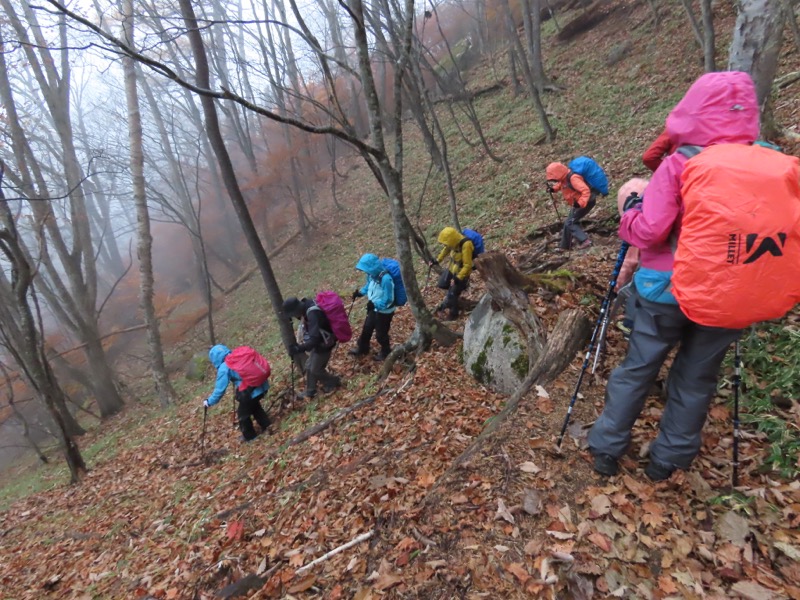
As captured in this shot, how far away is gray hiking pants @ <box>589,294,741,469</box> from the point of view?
2.59 meters

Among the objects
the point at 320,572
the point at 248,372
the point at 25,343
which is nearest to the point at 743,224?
the point at 320,572

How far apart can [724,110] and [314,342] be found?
221 inches

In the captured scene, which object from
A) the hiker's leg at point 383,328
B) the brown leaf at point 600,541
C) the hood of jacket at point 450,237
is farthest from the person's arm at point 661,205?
the hiker's leg at point 383,328

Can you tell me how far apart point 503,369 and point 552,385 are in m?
0.64

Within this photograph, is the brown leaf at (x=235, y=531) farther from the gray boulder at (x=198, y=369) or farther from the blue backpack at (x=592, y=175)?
the gray boulder at (x=198, y=369)

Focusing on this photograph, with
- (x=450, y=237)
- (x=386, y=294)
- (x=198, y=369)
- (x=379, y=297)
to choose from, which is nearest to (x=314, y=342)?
(x=379, y=297)

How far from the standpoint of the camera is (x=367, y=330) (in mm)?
7281

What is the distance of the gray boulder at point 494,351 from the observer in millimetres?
4383

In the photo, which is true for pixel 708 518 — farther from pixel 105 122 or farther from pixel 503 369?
pixel 105 122

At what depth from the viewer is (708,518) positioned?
8.40 feet

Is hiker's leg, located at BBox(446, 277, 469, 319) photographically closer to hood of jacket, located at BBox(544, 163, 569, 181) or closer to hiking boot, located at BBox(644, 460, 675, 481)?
hood of jacket, located at BBox(544, 163, 569, 181)

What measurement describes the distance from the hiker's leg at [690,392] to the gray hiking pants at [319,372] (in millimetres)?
4938

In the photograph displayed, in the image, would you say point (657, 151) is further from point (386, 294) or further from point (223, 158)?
point (223, 158)

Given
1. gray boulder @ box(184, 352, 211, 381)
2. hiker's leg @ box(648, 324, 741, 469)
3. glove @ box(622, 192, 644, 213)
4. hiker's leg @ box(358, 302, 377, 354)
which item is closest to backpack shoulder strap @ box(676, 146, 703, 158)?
glove @ box(622, 192, 644, 213)
